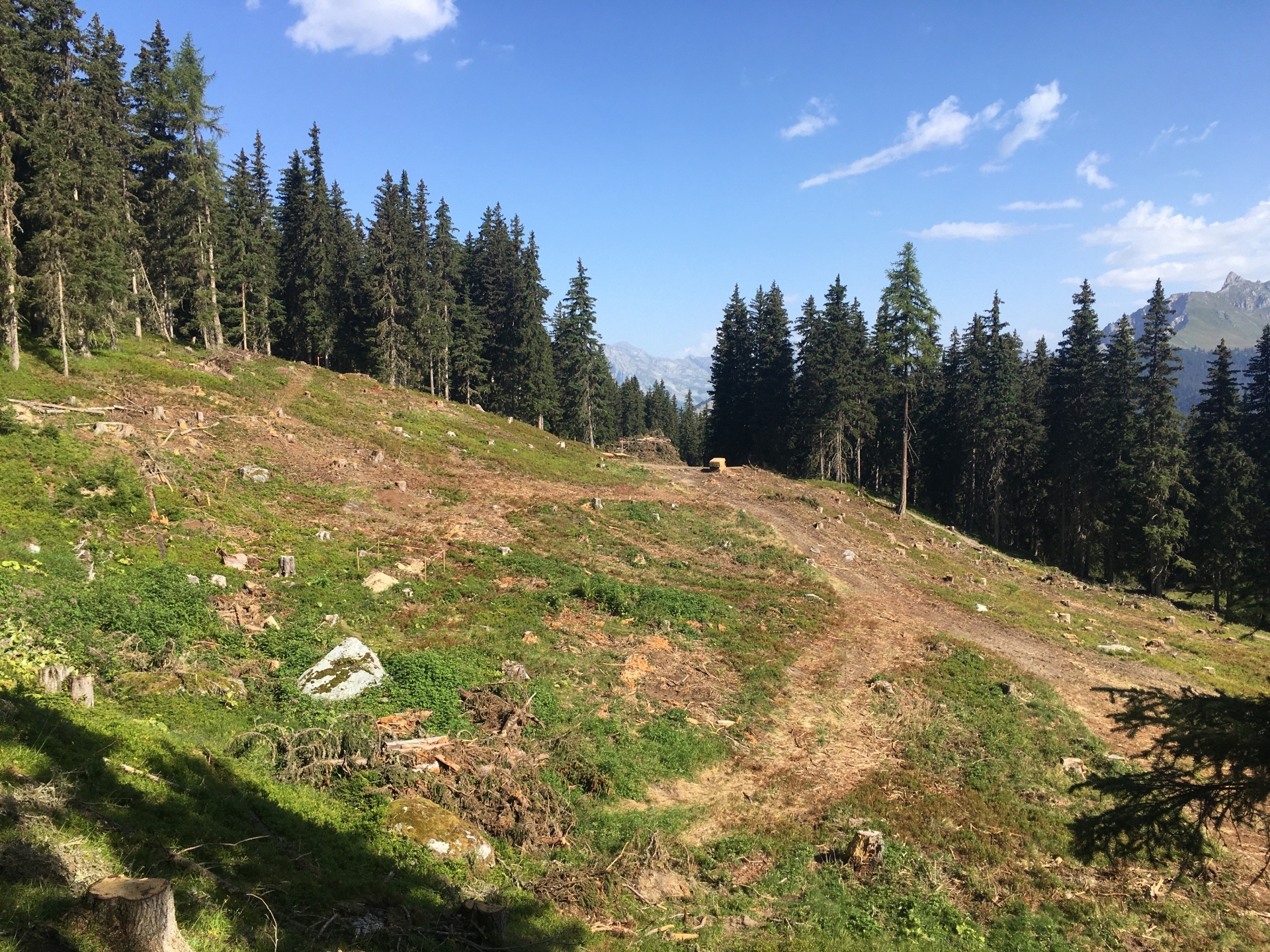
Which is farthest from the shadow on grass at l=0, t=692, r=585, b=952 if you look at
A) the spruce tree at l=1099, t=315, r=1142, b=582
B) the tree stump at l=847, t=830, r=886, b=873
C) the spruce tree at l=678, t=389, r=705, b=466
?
the spruce tree at l=678, t=389, r=705, b=466

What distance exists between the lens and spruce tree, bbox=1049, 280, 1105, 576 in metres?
44.9

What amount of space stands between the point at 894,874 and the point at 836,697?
6.18 m

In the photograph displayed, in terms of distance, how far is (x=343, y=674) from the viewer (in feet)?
42.9

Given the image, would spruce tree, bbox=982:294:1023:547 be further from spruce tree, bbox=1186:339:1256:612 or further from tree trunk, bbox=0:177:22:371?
tree trunk, bbox=0:177:22:371

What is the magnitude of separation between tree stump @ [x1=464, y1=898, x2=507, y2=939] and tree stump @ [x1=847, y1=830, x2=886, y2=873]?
630cm

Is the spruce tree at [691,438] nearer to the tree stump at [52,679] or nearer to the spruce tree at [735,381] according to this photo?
the spruce tree at [735,381]

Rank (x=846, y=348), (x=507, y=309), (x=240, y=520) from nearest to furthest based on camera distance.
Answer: (x=240, y=520)
(x=846, y=348)
(x=507, y=309)

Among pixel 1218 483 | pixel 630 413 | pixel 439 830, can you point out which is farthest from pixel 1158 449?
pixel 630 413

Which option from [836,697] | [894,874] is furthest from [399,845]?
[836,697]

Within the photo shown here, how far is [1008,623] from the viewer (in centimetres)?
2431

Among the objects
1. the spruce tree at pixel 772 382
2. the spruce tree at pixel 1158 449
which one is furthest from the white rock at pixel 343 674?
the spruce tree at pixel 772 382

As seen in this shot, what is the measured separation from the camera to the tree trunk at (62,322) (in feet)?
82.5

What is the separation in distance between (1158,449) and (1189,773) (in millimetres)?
41436

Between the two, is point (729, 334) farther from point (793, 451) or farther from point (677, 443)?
point (677, 443)
